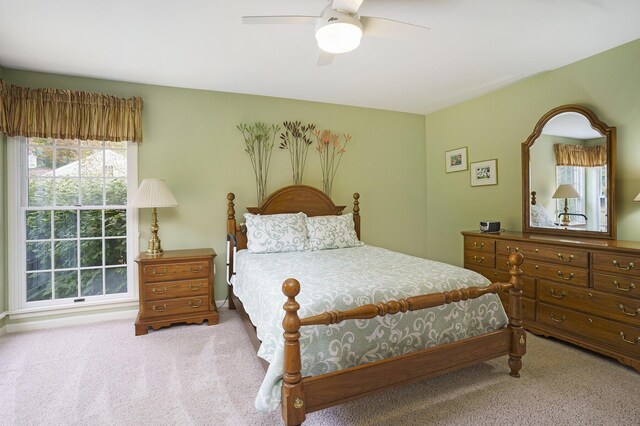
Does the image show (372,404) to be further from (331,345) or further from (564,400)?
(564,400)

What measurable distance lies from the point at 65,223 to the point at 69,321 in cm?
100

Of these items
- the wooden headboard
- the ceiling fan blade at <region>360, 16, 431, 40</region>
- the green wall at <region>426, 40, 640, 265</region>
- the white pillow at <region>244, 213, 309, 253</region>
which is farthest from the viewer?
the wooden headboard

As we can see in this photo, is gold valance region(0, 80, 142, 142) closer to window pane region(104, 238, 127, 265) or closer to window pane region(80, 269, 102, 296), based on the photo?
window pane region(104, 238, 127, 265)

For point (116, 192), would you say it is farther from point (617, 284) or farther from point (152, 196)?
point (617, 284)

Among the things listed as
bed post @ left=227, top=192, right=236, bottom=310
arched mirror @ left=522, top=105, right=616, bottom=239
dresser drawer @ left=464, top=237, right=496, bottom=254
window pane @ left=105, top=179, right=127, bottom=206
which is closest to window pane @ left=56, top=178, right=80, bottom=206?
window pane @ left=105, top=179, right=127, bottom=206

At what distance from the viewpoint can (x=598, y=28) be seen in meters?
2.54

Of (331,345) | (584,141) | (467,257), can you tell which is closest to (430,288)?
(331,345)

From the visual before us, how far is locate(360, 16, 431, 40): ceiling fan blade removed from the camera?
1.96m

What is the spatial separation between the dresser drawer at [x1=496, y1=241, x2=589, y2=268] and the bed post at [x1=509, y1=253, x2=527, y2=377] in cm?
90

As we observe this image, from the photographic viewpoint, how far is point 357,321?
181 cm

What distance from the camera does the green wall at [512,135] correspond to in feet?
9.11

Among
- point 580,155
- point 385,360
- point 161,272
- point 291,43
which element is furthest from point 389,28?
point 161,272

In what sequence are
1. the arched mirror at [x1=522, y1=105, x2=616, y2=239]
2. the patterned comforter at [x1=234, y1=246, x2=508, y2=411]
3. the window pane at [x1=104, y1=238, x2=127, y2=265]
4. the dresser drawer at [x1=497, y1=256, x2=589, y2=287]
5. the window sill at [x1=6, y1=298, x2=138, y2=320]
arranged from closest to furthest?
the patterned comforter at [x1=234, y1=246, x2=508, y2=411], the dresser drawer at [x1=497, y1=256, x2=589, y2=287], the arched mirror at [x1=522, y1=105, x2=616, y2=239], the window sill at [x1=6, y1=298, x2=138, y2=320], the window pane at [x1=104, y1=238, x2=127, y2=265]

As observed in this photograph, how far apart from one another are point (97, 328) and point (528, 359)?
3.86 meters
